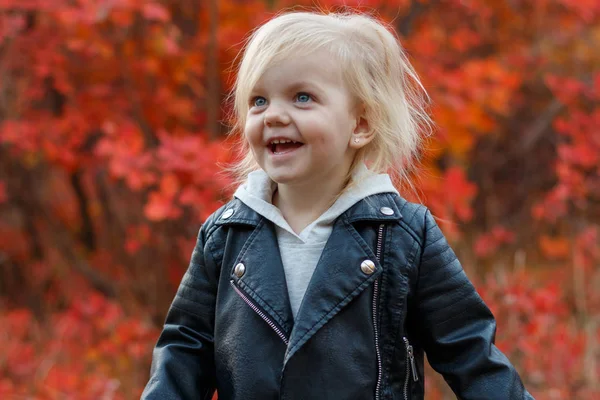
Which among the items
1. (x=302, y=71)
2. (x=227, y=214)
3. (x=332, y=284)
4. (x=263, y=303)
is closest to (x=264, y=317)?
(x=263, y=303)

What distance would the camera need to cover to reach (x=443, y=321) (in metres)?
1.81

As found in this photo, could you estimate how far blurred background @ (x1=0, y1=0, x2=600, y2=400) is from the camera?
13.2 feet

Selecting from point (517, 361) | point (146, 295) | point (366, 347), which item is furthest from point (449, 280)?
point (146, 295)

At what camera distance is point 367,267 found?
177 centimetres

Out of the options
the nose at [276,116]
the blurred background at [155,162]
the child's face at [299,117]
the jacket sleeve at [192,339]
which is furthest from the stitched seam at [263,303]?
the blurred background at [155,162]

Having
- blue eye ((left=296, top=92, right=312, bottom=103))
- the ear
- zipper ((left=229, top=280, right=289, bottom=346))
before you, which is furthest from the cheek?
zipper ((left=229, top=280, right=289, bottom=346))

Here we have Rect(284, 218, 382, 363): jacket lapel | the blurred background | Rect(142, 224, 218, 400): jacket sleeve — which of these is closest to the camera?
Rect(284, 218, 382, 363): jacket lapel

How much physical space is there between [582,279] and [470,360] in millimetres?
3682

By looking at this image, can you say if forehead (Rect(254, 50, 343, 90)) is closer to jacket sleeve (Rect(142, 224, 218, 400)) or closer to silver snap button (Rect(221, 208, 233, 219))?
silver snap button (Rect(221, 208, 233, 219))

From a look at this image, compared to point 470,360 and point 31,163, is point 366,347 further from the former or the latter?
point 31,163

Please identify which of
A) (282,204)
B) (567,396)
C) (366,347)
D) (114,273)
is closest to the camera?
(366,347)

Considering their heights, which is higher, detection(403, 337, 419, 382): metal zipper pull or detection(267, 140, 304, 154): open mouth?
detection(267, 140, 304, 154): open mouth

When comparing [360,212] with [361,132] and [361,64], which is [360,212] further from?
A: [361,64]

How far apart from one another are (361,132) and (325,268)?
1.08 feet
